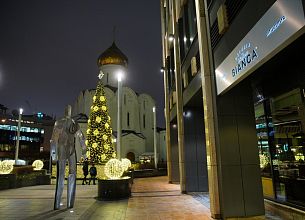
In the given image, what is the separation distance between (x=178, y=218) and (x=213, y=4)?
6.64m

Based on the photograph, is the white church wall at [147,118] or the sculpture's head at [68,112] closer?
the sculpture's head at [68,112]

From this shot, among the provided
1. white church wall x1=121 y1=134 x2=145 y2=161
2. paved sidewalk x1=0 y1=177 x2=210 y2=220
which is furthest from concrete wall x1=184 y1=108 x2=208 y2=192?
white church wall x1=121 y1=134 x2=145 y2=161

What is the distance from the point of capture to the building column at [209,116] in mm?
7188

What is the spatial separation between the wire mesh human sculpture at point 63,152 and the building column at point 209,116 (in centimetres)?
452

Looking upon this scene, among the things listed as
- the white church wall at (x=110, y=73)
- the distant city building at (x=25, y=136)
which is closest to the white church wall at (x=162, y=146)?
the white church wall at (x=110, y=73)

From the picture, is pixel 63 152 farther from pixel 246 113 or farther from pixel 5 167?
pixel 5 167

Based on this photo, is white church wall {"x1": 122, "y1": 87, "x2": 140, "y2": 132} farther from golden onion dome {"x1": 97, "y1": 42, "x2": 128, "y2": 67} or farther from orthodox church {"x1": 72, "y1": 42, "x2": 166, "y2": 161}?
golden onion dome {"x1": 97, "y1": 42, "x2": 128, "y2": 67}

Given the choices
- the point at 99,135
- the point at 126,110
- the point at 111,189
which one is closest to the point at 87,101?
the point at 126,110

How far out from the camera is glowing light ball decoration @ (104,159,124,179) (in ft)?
34.6

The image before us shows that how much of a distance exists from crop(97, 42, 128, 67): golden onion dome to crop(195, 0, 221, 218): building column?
35.2m

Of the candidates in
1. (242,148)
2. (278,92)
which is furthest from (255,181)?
(278,92)

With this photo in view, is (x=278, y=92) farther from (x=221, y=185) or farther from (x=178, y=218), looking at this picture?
(x=178, y=218)

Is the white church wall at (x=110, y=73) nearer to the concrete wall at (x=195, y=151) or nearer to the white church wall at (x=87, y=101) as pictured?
the white church wall at (x=87, y=101)

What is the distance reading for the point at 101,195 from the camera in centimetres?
1023
